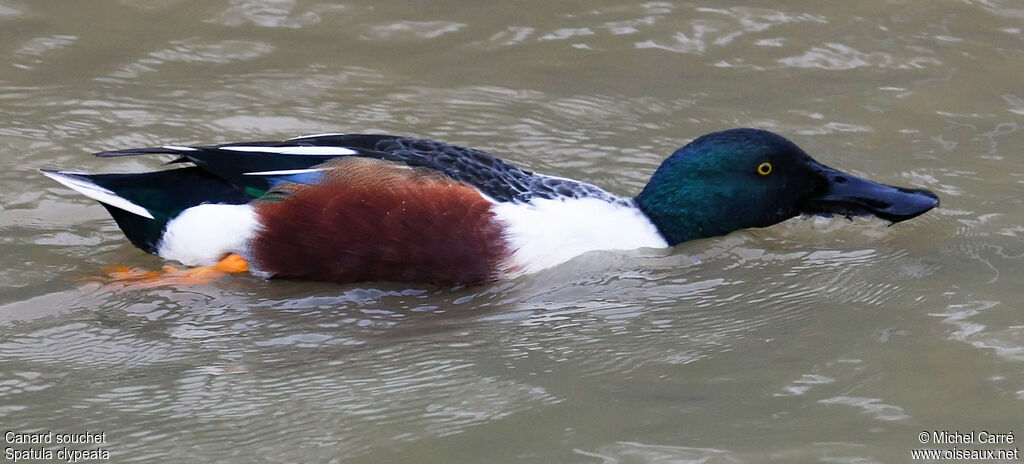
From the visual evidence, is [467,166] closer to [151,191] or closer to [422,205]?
[422,205]

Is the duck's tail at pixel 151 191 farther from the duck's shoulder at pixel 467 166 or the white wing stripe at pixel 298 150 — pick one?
the duck's shoulder at pixel 467 166

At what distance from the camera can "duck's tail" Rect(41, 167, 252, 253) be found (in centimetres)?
514

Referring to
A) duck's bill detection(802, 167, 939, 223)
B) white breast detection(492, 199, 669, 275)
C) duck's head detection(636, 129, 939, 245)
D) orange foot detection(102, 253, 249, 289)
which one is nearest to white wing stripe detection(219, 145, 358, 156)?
orange foot detection(102, 253, 249, 289)

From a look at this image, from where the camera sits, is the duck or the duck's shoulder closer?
the duck

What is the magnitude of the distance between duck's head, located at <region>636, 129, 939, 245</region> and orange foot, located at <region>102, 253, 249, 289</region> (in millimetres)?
1782

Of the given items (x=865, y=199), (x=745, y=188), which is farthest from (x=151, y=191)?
(x=865, y=199)

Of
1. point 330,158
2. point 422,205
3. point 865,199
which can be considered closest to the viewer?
point 422,205

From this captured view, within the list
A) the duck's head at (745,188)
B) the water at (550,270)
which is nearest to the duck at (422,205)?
the duck's head at (745,188)

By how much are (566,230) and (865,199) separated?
1.34 metres

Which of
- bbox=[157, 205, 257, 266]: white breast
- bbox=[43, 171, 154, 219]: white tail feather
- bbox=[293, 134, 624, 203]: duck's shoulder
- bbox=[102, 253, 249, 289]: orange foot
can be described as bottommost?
bbox=[102, 253, 249, 289]: orange foot

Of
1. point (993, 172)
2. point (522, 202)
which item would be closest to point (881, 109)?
point (993, 172)

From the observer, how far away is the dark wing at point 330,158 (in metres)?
5.00

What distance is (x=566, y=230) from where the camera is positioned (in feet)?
16.9

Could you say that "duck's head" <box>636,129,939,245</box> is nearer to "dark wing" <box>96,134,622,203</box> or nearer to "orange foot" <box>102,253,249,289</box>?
"dark wing" <box>96,134,622,203</box>
